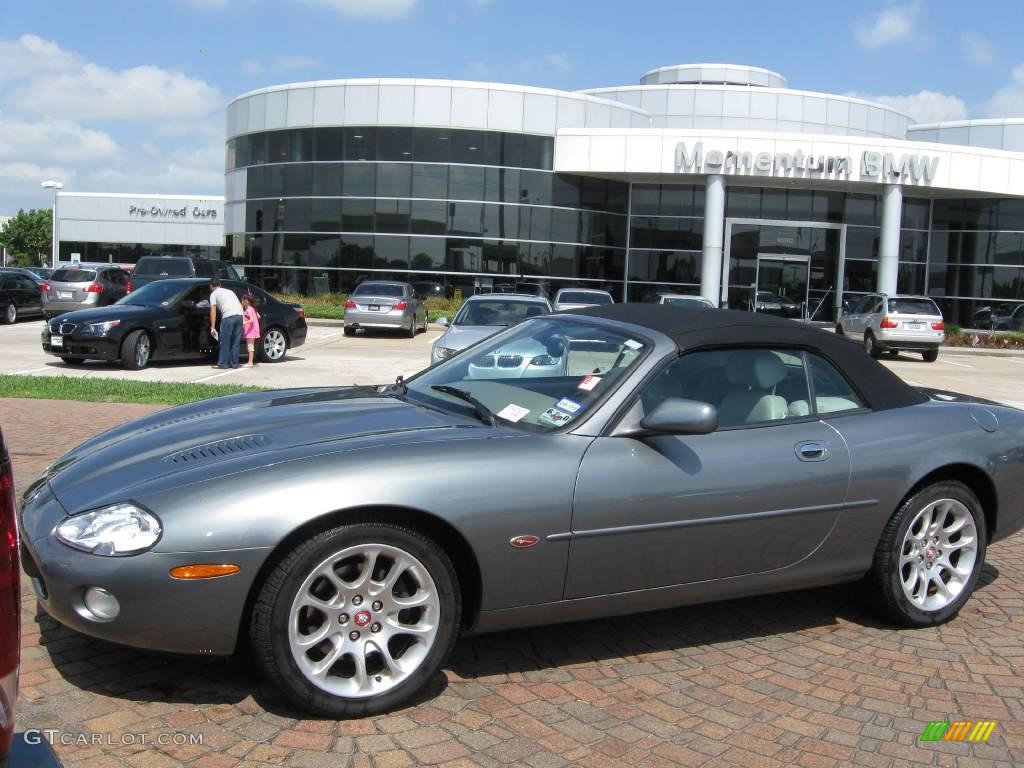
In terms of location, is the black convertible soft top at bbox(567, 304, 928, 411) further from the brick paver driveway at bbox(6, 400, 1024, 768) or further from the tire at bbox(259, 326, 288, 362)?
the tire at bbox(259, 326, 288, 362)

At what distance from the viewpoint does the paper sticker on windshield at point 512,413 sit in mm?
3994

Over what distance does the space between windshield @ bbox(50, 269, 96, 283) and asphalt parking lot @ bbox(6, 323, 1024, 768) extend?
22117mm

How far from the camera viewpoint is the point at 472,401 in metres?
4.20

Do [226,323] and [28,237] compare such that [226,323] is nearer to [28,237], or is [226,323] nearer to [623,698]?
[623,698]

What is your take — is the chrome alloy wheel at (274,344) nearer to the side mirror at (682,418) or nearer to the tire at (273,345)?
the tire at (273,345)

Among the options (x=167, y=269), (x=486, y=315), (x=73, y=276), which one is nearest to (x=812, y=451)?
A: (x=486, y=315)

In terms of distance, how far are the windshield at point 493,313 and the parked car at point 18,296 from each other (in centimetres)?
1600

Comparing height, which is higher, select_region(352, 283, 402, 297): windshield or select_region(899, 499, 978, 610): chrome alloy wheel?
select_region(352, 283, 402, 297): windshield

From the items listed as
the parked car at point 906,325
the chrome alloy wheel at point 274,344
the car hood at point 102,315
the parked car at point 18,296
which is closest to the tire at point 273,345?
the chrome alloy wheel at point 274,344

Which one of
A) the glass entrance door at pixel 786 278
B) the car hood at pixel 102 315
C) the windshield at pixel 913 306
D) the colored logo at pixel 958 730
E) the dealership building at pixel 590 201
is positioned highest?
the dealership building at pixel 590 201

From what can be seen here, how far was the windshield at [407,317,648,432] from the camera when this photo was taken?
398cm

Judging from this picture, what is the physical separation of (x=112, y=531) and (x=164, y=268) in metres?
23.1

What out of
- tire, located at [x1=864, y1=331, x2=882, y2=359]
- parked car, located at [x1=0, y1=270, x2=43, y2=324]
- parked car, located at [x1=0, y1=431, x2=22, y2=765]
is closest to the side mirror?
parked car, located at [x1=0, y1=431, x2=22, y2=765]

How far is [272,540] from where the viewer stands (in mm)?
3170
